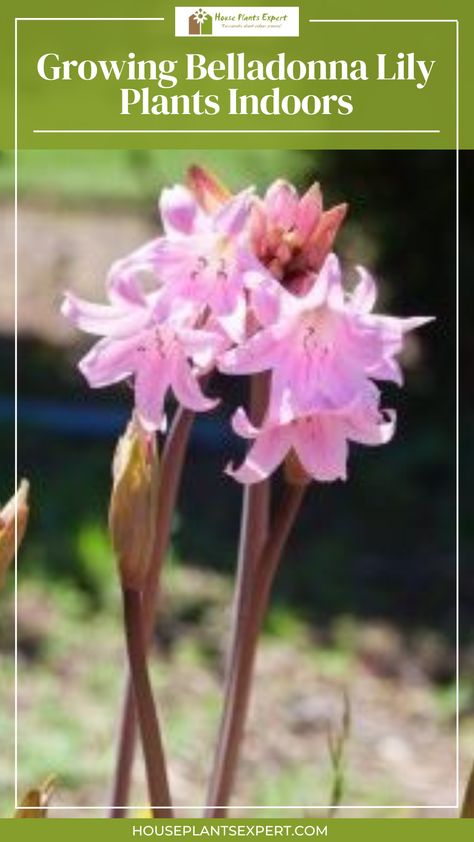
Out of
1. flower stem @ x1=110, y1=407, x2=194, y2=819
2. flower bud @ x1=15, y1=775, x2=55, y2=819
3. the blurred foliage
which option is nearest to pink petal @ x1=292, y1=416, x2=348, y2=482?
flower stem @ x1=110, y1=407, x2=194, y2=819

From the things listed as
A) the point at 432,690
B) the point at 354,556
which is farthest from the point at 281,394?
the point at 354,556

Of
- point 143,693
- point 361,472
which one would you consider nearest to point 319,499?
point 361,472

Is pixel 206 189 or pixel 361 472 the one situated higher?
pixel 206 189

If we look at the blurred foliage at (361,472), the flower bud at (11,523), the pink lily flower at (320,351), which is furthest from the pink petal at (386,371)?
the blurred foliage at (361,472)

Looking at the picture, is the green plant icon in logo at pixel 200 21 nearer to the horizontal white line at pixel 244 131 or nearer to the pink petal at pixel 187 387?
the horizontal white line at pixel 244 131

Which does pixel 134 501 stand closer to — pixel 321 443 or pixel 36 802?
pixel 321 443

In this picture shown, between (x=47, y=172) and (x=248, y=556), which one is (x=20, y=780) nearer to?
(x=248, y=556)
